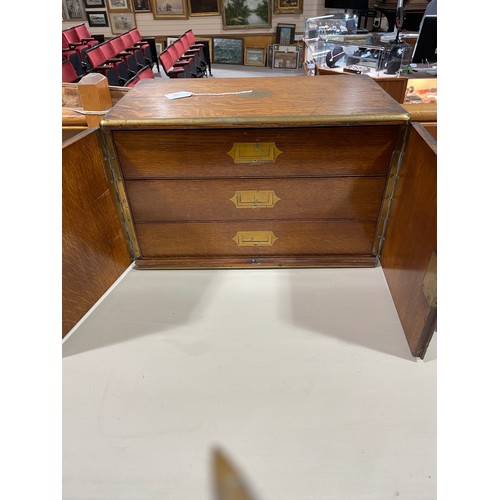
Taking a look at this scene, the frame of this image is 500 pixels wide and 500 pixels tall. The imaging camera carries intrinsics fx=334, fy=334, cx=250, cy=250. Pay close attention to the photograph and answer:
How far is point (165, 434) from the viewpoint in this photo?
2.06 feet

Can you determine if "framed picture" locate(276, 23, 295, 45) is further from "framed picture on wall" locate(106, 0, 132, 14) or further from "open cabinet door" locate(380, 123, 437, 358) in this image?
"open cabinet door" locate(380, 123, 437, 358)

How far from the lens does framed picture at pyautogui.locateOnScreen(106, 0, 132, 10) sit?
4.86m

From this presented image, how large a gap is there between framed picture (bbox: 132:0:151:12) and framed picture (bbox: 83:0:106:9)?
51 cm

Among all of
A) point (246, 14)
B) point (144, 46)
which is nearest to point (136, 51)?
point (144, 46)

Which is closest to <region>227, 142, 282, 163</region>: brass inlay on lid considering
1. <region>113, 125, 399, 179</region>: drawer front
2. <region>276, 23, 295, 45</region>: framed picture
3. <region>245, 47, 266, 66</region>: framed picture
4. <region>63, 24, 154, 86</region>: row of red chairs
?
<region>113, 125, 399, 179</region>: drawer front

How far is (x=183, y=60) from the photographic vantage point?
3.48m

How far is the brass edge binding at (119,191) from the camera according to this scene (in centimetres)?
79

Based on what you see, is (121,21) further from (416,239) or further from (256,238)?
(416,239)

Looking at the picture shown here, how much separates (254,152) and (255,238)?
254mm

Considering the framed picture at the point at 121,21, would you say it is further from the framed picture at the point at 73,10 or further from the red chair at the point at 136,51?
the red chair at the point at 136,51

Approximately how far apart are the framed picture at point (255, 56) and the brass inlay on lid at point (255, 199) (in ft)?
15.4

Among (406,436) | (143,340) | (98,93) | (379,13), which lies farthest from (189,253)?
(379,13)

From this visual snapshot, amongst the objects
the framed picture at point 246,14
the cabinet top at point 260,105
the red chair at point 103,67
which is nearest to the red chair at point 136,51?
the red chair at point 103,67

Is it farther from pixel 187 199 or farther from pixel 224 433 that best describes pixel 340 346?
pixel 187 199
